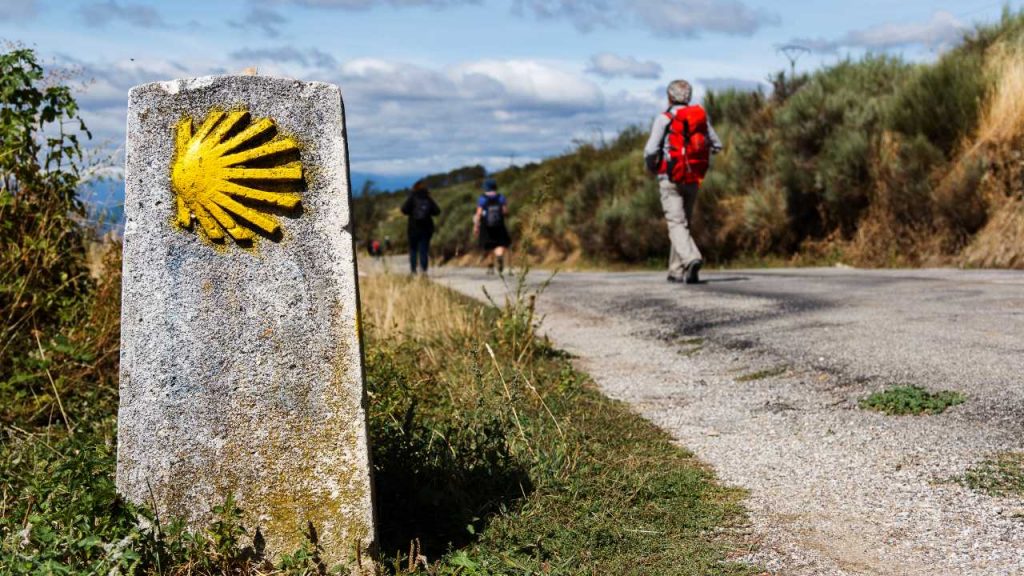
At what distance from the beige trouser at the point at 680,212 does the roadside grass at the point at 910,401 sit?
5902 millimetres

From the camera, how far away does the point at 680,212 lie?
11500 mm

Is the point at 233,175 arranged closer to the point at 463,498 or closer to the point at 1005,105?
the point at 463,498

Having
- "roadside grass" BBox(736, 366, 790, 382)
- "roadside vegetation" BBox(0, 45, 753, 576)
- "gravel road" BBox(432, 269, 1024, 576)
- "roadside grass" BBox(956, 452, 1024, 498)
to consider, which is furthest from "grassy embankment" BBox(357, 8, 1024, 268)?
"roadside grass" BBox(956, 452, 1024, 498)

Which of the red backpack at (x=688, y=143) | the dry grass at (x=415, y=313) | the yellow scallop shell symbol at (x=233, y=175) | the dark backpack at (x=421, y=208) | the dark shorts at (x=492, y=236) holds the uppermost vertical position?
the red backpack at (x=688, y=143)

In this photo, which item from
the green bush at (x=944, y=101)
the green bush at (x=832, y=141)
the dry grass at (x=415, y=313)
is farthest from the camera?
the green bush at (x=832, y=141)

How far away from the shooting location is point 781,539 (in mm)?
3781

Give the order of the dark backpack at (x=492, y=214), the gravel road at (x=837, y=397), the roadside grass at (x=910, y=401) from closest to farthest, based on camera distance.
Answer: the gravel road at (x=837, y=397) → the roadside grass at (x=910, y=401) → the dark backpack at (x=492, y=214)

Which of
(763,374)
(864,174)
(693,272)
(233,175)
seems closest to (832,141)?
(864,174)

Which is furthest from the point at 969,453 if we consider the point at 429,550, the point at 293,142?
the point at 293,142

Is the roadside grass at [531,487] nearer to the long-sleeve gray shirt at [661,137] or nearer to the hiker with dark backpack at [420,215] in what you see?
the long-sleeve gray shirt at [661,137]

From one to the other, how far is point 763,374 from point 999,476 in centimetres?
243

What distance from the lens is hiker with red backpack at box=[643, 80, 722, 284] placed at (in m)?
11.1

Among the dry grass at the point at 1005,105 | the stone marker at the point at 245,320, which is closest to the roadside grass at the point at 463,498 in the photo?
the stone marker at the point at 245,320

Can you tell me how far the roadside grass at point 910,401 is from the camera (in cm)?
538
